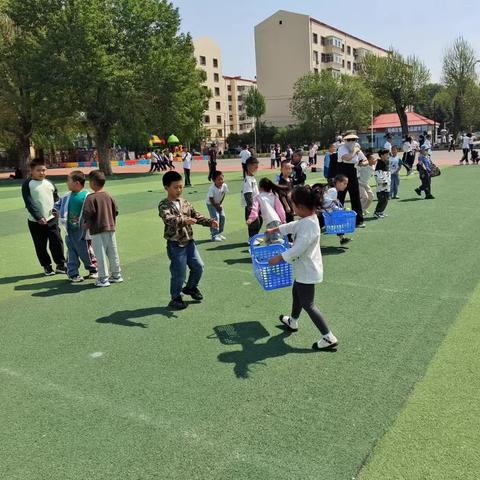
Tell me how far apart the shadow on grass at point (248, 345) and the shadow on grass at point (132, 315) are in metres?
0.81

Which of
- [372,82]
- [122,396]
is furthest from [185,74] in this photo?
[372,82]

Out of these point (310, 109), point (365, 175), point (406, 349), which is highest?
point (310, 109)

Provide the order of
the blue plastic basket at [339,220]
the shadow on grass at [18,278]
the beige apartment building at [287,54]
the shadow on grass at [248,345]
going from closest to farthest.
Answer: the shadow on grass at [248,345] < the shadow on grass at [18,278] < the blue plastic basket at [339,220] < the beige apartment building at [287,54]

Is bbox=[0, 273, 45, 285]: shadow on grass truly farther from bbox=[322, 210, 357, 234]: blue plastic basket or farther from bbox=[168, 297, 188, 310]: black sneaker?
bbox=[322, 210, 357, 234]: blue plastic basket

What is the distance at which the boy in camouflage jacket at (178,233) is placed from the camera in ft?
18.4

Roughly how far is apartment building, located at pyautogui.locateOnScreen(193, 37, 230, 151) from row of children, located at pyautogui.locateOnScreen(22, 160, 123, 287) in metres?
78.8

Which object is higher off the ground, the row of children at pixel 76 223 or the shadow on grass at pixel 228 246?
the row of children at pixel 76 223

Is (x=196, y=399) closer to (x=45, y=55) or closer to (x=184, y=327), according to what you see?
(x=184, y=327)

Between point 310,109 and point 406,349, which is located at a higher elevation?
point 310,109

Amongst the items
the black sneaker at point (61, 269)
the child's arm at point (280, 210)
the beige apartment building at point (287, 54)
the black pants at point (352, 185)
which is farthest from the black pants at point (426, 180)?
the beige apartment building at point (287, 54)

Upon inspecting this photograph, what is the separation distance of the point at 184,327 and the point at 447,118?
96.4 m

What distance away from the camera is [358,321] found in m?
5.20

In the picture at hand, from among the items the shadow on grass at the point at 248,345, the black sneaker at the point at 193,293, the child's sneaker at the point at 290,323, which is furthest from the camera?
the black sneaker at the point at 193,293

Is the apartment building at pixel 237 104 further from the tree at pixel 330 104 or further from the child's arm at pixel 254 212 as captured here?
the child's arm at pixel 254 212
